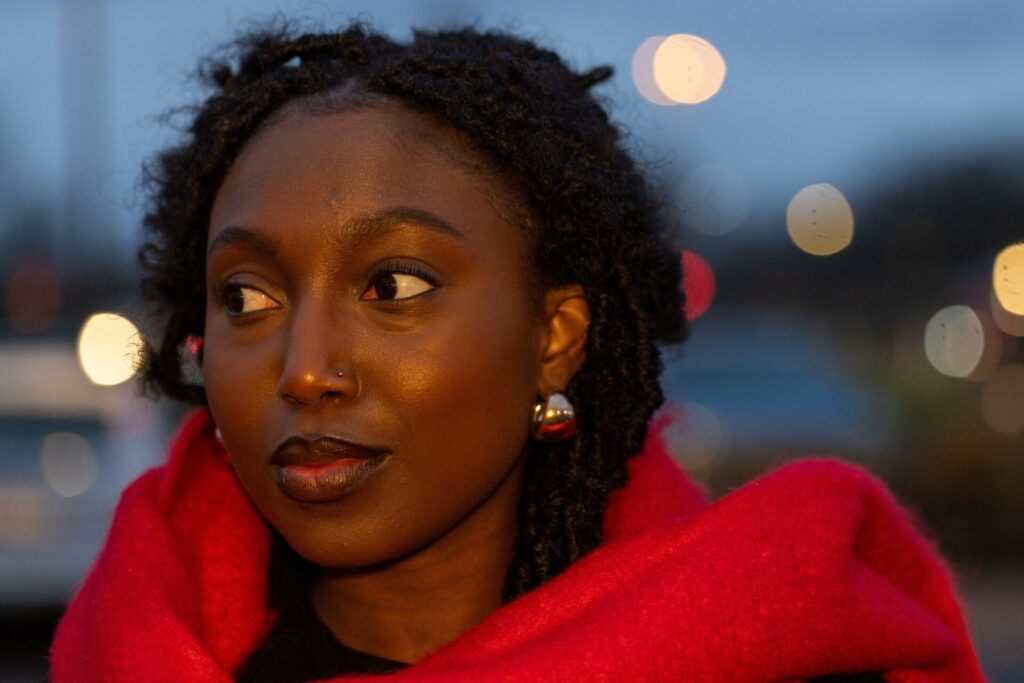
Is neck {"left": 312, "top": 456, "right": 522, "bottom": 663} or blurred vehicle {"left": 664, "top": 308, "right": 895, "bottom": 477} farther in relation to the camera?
blurred vehicle {"left": 664, "top": 308, "right": 895, "bottom": 477}

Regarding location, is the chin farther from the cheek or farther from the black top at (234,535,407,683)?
the black top at (234,535,407,683)

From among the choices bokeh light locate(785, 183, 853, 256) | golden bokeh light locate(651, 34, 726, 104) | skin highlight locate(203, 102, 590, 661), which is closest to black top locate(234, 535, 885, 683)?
skin highlight locate(203, 102, 590, 661)

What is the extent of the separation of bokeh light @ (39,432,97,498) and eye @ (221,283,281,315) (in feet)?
16.9

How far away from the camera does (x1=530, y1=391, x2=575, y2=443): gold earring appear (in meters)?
2.30

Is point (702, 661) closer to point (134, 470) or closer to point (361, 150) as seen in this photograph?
point (361, 150)

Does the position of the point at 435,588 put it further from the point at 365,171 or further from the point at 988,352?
the point at 988,352

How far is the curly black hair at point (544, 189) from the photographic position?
7.45 feet

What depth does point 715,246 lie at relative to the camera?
3241 centimetres

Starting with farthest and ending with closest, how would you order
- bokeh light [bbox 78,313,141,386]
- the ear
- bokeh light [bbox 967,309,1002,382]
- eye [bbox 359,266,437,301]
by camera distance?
bokeh light [bbox 967,309,1002,382]
bokeh light [bbox 78,313,141,386]
the ear
eye [bbox 359,266,437,301]

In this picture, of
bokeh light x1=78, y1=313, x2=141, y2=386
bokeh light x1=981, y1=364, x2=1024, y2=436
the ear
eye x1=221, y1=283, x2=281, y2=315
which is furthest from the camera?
bokeh light x1=981, y1=364, x2=1024, y2=436

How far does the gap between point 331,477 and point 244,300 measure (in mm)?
403

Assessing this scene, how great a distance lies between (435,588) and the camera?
7.64ft

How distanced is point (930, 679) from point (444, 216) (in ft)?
4.17

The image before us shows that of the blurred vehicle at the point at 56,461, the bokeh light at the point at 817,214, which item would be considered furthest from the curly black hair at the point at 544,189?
the blurred vehicle at the point at 56,461
